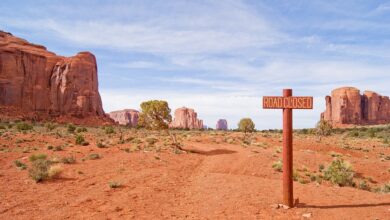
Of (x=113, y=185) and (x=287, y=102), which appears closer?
(x=287, y=102)

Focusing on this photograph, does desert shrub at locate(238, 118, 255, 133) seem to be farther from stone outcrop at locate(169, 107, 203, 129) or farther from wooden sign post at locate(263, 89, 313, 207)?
stone outcrop at locate(169, 107, 203, 129)

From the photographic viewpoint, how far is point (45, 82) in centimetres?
9025

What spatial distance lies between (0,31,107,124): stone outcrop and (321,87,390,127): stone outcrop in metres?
85.4

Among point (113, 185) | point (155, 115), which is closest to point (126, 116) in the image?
point (155, 115)

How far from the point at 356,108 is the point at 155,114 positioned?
11579 centimetres

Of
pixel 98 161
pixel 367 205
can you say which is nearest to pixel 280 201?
pixel 367 205

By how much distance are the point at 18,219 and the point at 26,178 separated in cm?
593

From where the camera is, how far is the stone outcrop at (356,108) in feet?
402

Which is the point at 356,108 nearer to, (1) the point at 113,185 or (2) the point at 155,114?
(2) the point at 155,114

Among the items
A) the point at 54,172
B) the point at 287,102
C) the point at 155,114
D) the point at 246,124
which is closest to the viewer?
the point at 287,102

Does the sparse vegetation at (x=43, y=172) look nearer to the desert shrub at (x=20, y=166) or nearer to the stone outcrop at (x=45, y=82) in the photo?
the desert shrub at (x=20, y=166)

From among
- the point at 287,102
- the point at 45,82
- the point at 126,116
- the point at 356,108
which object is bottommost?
the point at 287,102

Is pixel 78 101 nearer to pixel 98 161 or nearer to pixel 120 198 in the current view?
pixel 98 161

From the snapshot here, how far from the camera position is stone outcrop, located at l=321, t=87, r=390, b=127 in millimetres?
122562
